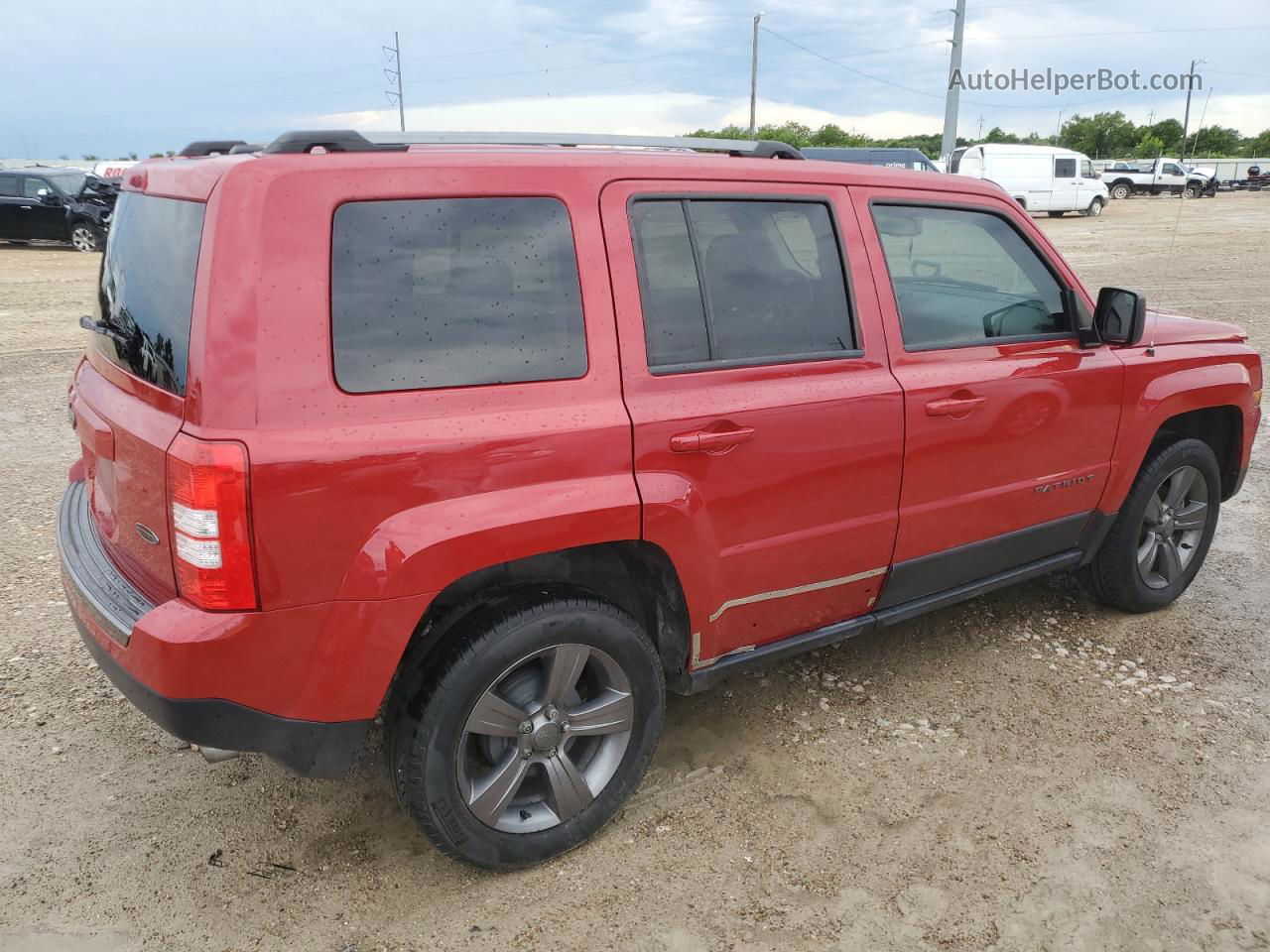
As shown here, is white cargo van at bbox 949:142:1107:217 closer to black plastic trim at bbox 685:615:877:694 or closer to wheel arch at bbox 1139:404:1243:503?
wheel arch at bbox 1139:404:1243:503

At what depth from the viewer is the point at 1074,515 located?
387 cm

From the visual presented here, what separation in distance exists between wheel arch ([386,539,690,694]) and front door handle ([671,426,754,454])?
0.28 m

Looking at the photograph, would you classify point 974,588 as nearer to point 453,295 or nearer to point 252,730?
point 453,295

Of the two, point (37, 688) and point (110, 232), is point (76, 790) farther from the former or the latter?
point (110, 232)

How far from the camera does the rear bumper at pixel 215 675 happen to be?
2.22 m

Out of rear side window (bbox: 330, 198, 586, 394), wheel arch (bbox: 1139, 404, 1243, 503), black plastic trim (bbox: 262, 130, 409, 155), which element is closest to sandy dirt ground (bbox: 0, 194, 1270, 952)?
wheel arch (bbox: 1139, 404, 1243, 503)

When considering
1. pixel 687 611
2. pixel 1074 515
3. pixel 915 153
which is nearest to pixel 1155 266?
pixel 915 153

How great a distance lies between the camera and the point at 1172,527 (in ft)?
14.1

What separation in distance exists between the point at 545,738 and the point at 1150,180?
46.6 metres

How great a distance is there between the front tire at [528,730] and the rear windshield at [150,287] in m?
0.96

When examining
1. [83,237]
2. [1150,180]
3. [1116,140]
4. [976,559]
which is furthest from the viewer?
[1116,140]

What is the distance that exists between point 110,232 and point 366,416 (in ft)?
4.23

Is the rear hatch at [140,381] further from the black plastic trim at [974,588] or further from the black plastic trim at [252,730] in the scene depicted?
the black plastic trim at [974,588]

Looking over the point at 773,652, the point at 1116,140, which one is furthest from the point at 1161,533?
the point at 1116,140
